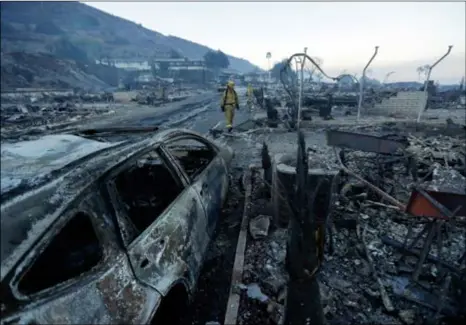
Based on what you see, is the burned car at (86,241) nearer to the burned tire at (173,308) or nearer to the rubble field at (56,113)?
the burned tire at (173,308)

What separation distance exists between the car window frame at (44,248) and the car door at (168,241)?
0.17m

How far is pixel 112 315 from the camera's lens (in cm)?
172

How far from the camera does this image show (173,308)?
244 centimetres

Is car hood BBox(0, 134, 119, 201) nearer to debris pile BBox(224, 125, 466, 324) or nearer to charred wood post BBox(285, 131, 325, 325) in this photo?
charred wood post BBox(285, 131, 325, 325)

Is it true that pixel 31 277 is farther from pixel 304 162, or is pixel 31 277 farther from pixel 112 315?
pixel 304 162

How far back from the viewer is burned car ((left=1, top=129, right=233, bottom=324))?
4.70ft

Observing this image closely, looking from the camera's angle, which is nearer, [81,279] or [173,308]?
[81,279]

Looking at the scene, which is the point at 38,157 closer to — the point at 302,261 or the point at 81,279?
the point at 81,279

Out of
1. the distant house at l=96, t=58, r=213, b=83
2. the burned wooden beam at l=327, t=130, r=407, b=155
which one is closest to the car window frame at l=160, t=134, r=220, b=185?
the burned wooden beam at l=327, t=130, r=407, b=155

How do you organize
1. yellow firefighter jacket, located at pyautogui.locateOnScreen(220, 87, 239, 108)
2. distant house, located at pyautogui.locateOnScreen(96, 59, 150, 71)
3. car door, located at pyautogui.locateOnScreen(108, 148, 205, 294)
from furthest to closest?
distant house, located at pyautogui.locateOnScreen(96, 59, 150, 71)
yellow firefighter jacket, located at pyautogui.locateOnScreen(220, 87, 239, 108)
car door, located at pyautogui.locateOnScreen(108, 148, 205, 294)

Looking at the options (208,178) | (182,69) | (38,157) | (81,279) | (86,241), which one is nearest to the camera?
(81,279)

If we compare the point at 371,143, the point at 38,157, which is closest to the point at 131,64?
the point at 371,143

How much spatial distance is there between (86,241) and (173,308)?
939 millimetres

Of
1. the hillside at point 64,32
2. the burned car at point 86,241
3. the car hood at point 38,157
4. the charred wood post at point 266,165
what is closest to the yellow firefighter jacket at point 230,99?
the charred wood post at point 266,165
